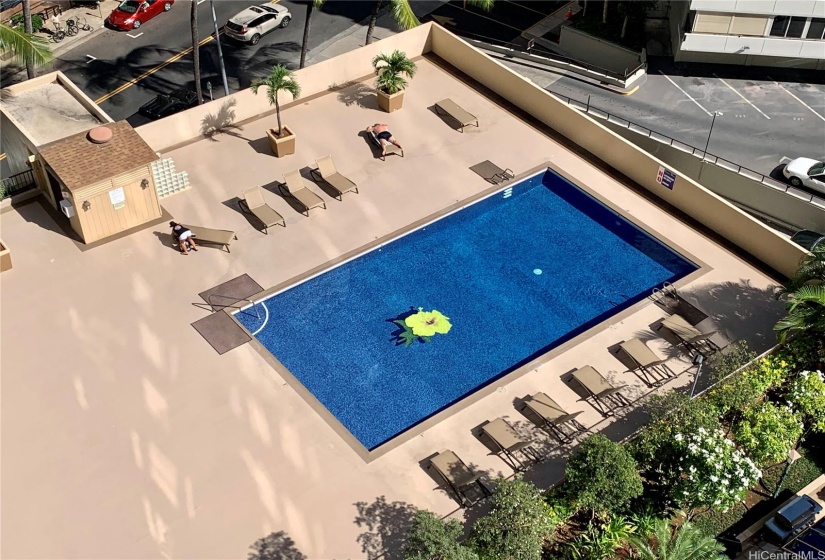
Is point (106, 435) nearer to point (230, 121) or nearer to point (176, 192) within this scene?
point (176, 192)

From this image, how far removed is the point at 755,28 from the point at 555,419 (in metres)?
23.4

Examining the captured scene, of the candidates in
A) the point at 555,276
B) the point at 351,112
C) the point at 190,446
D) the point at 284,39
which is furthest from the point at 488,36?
the point at 190,446

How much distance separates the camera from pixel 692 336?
92.9 feet

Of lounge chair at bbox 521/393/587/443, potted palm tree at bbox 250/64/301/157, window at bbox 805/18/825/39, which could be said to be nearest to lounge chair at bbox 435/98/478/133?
potted palm tree at bbox 250/64/301/157

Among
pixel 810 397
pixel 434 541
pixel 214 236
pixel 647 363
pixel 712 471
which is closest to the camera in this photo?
pixel 434 541

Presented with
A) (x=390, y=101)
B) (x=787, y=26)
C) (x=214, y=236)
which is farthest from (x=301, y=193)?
(x=787, y=26)

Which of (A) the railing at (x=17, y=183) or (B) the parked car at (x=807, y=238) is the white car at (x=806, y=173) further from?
(A) the railing at (x=17, y=183)

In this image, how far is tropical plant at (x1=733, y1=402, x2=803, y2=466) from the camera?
25.1 m

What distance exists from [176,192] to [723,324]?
719 inches

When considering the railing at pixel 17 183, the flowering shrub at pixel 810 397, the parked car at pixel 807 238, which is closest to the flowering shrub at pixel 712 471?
the flowering shrub at pixel 810 397

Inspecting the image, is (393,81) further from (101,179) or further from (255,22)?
(101,179)

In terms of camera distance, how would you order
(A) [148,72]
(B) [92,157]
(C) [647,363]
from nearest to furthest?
(C) [647,363] < (B) [92,157] < (A) [148,72]

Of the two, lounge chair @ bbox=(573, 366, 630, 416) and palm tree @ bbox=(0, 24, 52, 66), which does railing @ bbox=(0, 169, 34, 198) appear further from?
lounge chair @ bbox=(573, 366, 630, 416)

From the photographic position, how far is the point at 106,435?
25359mm
